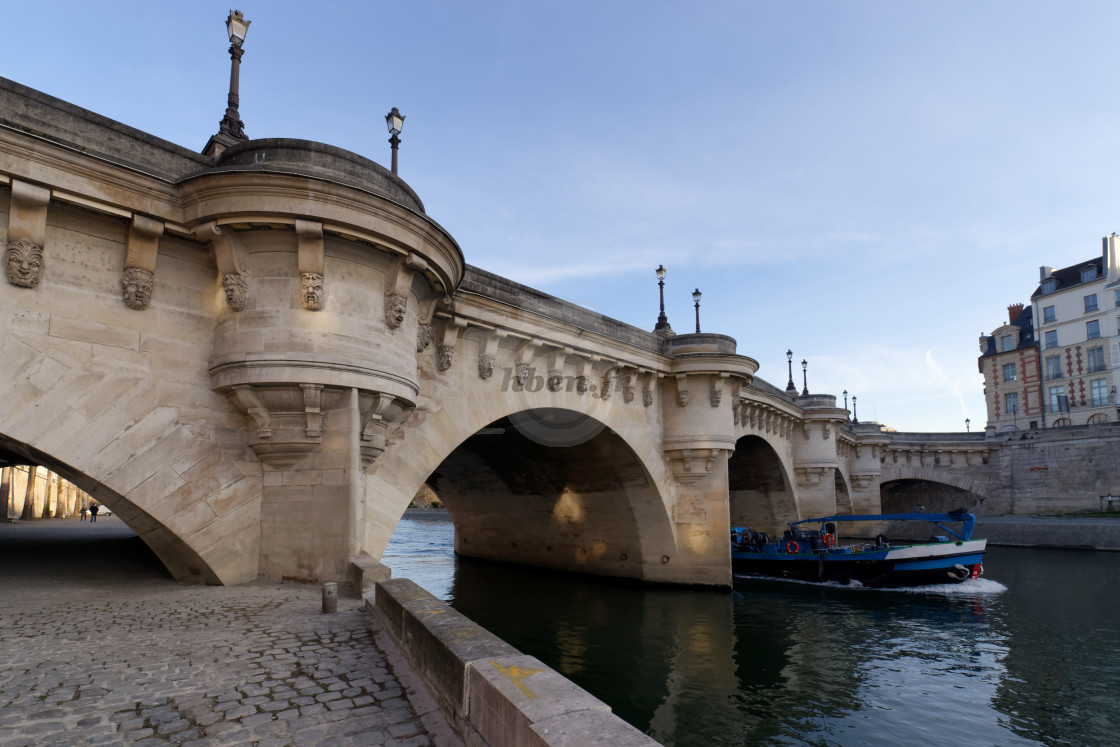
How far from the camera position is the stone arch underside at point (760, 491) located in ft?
121

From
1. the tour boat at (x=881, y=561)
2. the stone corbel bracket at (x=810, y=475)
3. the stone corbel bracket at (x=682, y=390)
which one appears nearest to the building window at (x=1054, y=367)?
the stone corbel bracket at (x=810, y=475)

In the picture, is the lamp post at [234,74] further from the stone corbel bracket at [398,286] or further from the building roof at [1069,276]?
the building roof at [1069,276]

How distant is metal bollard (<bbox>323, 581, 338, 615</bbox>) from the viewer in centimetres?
848

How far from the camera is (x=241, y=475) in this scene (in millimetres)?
10859

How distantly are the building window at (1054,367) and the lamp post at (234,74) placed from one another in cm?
7222

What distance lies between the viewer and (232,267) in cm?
1048

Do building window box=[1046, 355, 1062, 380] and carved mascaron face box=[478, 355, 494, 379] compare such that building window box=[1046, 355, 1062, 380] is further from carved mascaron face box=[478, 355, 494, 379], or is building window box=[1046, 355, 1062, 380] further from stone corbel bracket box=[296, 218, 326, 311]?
stone corbel bracket box=[296, 218, 326, 311]

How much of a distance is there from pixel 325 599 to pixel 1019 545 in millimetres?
49181


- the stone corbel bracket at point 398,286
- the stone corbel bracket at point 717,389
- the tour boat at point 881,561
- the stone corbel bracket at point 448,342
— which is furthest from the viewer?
the tour boat at point 881,561

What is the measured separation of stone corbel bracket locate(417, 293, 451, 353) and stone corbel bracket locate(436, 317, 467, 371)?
0.55 m

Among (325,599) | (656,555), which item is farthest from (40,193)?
(656,555)

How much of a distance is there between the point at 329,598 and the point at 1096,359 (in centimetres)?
7117

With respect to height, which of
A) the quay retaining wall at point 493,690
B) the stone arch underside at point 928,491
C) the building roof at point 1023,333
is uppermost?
the building roof at point 1023,333

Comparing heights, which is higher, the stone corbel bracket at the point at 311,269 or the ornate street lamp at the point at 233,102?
the ornate street lamp at the point at 233,102
